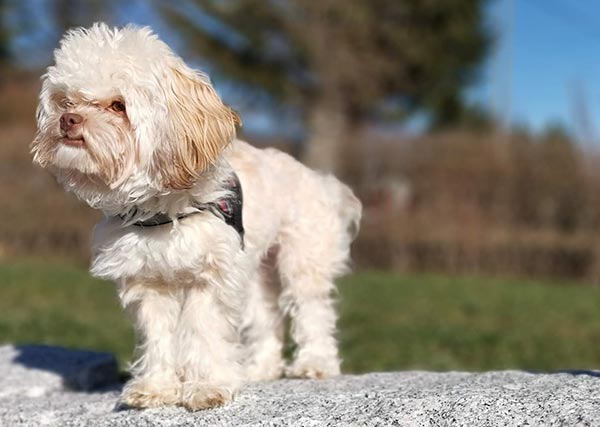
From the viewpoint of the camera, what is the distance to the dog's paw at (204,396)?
4438 mm

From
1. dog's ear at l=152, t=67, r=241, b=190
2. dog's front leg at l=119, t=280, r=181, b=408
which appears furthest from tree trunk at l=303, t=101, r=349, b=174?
dog's ear at l=152, t=67, r=241, b=190

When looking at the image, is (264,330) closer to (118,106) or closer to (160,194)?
(160,194)

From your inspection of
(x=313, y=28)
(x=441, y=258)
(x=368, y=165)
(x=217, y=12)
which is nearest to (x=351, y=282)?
(x=441, y=258)

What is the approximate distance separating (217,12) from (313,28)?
11.2 feet

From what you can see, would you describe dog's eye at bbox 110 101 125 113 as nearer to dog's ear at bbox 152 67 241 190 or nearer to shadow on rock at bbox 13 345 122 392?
dog's ear at bbox 152 67 241 190

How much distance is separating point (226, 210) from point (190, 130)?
0.57 m

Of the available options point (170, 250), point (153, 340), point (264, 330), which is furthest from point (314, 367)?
point (170, 250)

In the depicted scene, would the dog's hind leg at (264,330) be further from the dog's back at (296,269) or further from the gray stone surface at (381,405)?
the gray stone surface at (381,405)

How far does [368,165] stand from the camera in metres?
25.7

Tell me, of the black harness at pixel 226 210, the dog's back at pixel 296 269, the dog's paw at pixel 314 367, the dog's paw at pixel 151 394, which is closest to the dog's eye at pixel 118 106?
the black harness at pixel 226 210

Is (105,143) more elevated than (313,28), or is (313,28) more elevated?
(313,28)

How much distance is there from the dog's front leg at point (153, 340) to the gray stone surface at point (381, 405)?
13cm

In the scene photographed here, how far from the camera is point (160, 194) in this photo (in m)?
4.45

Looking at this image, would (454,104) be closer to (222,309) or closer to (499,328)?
(499,328)
